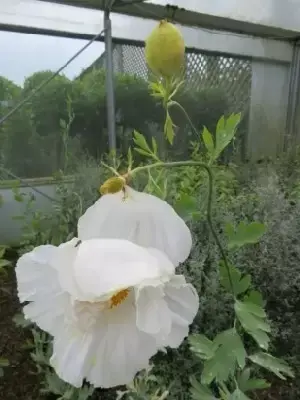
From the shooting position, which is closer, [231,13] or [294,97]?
[231,13]

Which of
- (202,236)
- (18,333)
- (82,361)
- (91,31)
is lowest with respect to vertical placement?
(18,333)

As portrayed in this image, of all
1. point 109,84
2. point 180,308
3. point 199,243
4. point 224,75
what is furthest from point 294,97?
point 180,308

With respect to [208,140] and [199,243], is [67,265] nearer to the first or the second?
[208,140]

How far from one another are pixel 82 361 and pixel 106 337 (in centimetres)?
2

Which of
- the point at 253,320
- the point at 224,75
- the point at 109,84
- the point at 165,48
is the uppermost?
the point at 224,75

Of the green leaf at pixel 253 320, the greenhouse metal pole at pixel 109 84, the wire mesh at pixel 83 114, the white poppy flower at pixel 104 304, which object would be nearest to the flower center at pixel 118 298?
the white poppy flower at pixel 104 304

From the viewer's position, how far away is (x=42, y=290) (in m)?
0.30

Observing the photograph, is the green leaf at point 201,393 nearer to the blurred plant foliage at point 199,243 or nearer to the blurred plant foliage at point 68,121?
the blurred plant foliage at point 199,243

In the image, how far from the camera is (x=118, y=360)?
0.28m

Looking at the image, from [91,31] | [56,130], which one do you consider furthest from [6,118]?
[91,31]

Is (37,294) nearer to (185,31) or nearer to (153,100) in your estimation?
(153,100)

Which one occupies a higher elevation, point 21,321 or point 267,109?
point 267,109

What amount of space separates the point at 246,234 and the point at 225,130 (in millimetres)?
104

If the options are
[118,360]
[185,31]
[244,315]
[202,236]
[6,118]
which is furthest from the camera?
[185,31]
